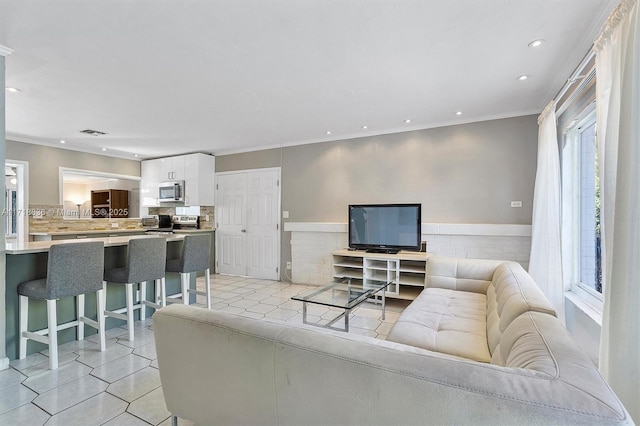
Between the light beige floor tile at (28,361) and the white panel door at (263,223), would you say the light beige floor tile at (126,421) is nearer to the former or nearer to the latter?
the light beige floor tile at (28,361)

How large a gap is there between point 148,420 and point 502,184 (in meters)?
4.26

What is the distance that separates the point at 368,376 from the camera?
2.93ft

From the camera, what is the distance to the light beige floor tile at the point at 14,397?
1837mm

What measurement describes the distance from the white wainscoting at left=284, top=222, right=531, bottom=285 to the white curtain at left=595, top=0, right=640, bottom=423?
242 centimetres

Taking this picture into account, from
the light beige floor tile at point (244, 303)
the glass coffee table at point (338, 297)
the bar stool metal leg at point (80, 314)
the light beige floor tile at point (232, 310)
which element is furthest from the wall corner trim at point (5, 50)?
the light beige floor tile at point (244, 303)

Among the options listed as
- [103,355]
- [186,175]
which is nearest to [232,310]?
[103,355]

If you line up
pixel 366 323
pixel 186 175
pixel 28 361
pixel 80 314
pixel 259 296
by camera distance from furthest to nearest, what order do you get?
pixel 186 175 < pixel 259 296 < pixel 366 323 < pixel 80 314 < pixel 28 361

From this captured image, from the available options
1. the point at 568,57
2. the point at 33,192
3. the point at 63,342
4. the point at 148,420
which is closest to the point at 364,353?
the point at 148,420

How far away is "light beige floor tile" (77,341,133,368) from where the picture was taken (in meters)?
2.39

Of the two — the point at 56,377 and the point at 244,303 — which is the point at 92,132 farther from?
the point at 56,377

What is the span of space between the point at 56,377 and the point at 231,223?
12.9ft

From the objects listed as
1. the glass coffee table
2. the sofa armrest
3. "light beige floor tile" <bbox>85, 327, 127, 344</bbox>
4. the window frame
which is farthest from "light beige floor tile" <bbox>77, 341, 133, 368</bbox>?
the window frame

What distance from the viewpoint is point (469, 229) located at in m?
3.89

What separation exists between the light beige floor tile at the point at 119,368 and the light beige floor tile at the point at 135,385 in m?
0.07
